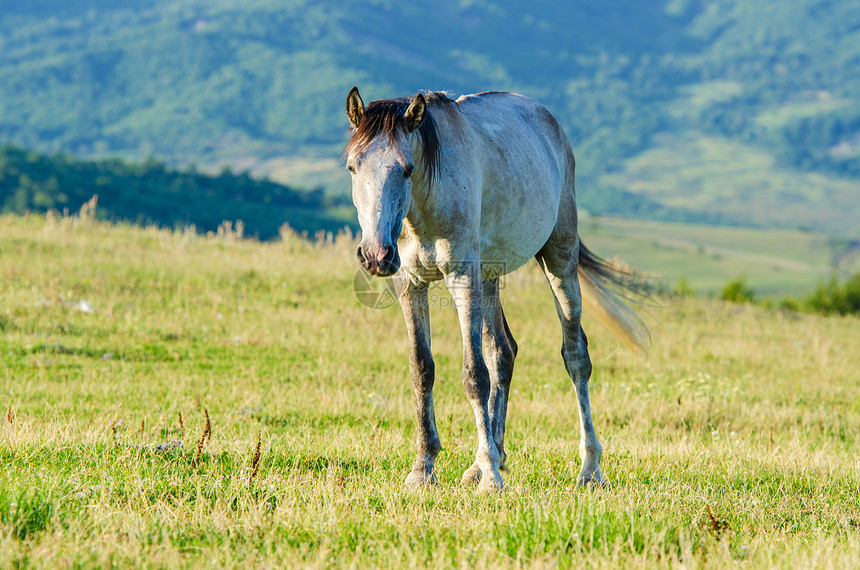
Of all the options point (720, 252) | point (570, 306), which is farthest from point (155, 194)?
point (720, 252)

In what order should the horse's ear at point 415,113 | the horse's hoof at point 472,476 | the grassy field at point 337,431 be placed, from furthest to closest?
the horse's hoof at point 472,476
the horse's ear at point 415,113
the grassy field at point 337,431

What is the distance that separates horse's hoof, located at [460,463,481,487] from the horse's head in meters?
1.83

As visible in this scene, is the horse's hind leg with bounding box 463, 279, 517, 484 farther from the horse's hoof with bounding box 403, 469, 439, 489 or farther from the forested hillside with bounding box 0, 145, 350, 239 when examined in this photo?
the forested hillside with bounding box 0, 145, 350, 239

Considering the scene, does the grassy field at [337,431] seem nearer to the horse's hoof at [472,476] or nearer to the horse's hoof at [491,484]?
the horse's hoof at [491,484]

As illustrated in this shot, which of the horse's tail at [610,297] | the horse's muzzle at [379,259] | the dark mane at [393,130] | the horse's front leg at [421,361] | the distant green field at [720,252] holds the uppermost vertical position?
the distant green field at [720,252]

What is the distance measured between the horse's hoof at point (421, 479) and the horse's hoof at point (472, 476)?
0.23 meters

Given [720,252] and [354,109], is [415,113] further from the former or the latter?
[720,252]

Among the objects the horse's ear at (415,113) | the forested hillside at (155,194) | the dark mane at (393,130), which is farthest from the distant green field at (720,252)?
the horse's ear at (415,113)

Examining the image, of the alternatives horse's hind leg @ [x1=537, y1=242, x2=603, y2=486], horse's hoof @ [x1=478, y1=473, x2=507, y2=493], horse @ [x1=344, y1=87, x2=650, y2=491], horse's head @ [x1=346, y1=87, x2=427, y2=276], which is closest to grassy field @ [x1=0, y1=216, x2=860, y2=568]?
horse's hoof @ [x1=478, y1=473, x2=507, y2=493]

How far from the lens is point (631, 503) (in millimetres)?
4395

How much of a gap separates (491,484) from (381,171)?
7.11ft

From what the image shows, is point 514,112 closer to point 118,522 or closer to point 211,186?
point 118,522

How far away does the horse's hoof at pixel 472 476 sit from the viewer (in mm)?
5465

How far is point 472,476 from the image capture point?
5.50m
